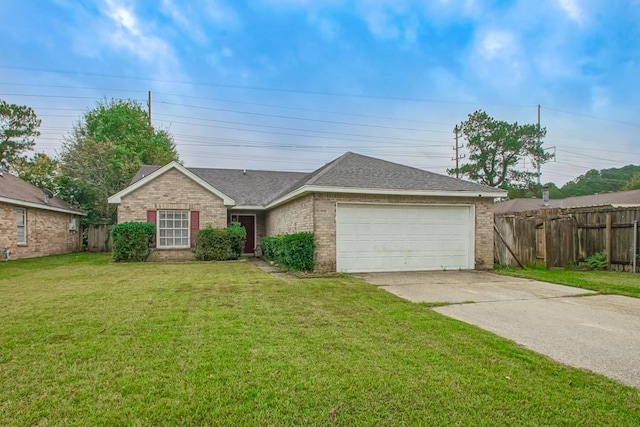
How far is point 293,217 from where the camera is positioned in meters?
12.5

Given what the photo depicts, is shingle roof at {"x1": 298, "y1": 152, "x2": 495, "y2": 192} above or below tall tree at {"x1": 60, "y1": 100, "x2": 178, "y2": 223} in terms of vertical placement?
below

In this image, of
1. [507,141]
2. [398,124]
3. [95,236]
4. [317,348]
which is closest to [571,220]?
[317,348]

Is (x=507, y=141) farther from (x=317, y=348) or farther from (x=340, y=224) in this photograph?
(x=317, y=348)

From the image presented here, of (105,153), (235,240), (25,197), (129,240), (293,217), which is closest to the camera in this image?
(293,217)

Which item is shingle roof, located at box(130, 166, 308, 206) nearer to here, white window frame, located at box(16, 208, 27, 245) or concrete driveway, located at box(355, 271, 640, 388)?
white window frame, located at box(16, 208, 27, 245)

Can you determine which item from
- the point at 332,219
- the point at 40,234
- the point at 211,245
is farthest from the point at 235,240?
the point at 40,234

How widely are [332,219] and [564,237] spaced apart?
7.38m

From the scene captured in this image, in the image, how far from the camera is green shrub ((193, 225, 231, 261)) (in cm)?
1423

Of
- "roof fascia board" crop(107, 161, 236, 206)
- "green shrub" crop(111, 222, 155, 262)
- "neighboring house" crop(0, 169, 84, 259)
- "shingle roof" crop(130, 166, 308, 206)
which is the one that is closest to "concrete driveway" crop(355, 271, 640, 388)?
"roof fascia board" crop(107, 161, 236, 206)

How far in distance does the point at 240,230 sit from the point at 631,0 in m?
15.4

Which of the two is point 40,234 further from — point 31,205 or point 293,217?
point 293,217

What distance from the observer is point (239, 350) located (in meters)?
3.68

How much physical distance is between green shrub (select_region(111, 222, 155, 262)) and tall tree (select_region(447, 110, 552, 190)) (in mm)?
29543

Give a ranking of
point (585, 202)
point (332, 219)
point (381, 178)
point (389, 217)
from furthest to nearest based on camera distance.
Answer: point (585, 202)
point (381, 178)
point (389, 217)
point (332, 219)
